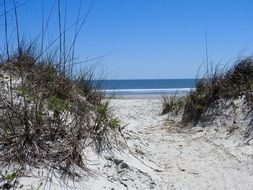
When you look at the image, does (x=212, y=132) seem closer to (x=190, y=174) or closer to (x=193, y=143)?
(x=193, y=143)

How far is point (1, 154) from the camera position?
138 inches

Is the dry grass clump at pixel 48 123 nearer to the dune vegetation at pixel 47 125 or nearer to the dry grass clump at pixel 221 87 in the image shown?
the dune vegetation at pixel 47 125

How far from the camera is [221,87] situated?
704cm

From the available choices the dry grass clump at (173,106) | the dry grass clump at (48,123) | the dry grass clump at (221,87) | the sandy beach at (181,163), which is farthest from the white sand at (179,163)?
the dry grass clump at (173,106)

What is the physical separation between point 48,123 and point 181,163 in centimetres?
174

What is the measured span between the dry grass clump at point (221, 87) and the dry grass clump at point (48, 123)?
2518 millimetres

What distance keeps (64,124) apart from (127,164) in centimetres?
76

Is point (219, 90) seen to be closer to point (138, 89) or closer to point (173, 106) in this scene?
point (173, 106)

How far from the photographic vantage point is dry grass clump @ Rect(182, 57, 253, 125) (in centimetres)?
671

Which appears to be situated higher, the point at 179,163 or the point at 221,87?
the point at 221,87

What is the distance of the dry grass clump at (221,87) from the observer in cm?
671

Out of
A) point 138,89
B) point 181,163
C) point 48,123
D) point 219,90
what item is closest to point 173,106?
point 219,90

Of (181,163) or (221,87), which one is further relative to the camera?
(221,87)

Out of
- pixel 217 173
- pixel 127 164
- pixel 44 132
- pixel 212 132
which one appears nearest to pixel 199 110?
pixel 212 132
